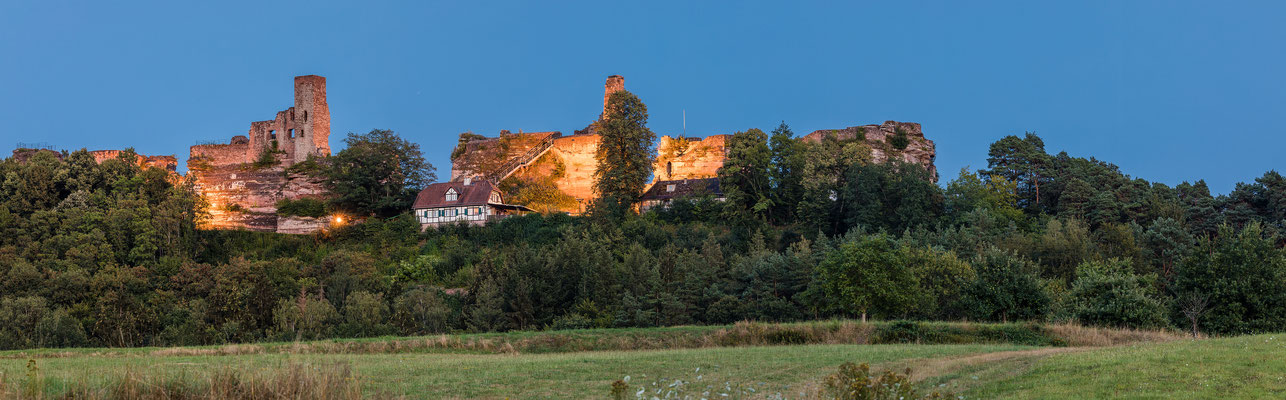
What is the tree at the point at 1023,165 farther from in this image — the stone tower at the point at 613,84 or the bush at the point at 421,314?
the bush at the point at 421,314

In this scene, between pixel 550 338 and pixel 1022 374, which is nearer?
pixel 1022 374

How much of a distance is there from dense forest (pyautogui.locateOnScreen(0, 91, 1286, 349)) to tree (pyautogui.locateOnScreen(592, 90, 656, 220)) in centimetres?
21

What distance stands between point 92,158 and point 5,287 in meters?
20.3

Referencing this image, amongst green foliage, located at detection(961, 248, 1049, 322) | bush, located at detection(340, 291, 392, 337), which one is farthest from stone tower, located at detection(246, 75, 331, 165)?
green foliage, located at detection(961, 248, 1049, 322)

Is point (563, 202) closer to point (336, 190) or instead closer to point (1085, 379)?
point (336, 190)

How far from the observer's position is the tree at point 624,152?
71.9m

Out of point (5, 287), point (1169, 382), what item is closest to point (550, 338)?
point (1169, 382)

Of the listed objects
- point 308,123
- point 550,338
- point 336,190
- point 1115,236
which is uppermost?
point 308,123

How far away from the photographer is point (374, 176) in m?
77.2

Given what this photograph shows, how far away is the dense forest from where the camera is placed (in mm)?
44094

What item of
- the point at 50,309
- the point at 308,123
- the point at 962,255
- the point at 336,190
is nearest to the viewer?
the point at 50,309

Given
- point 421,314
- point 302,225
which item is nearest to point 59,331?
point 421,314

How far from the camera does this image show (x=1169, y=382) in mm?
18562

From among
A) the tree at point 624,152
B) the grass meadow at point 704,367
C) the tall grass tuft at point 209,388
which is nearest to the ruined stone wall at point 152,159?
the tree at point 624,152
